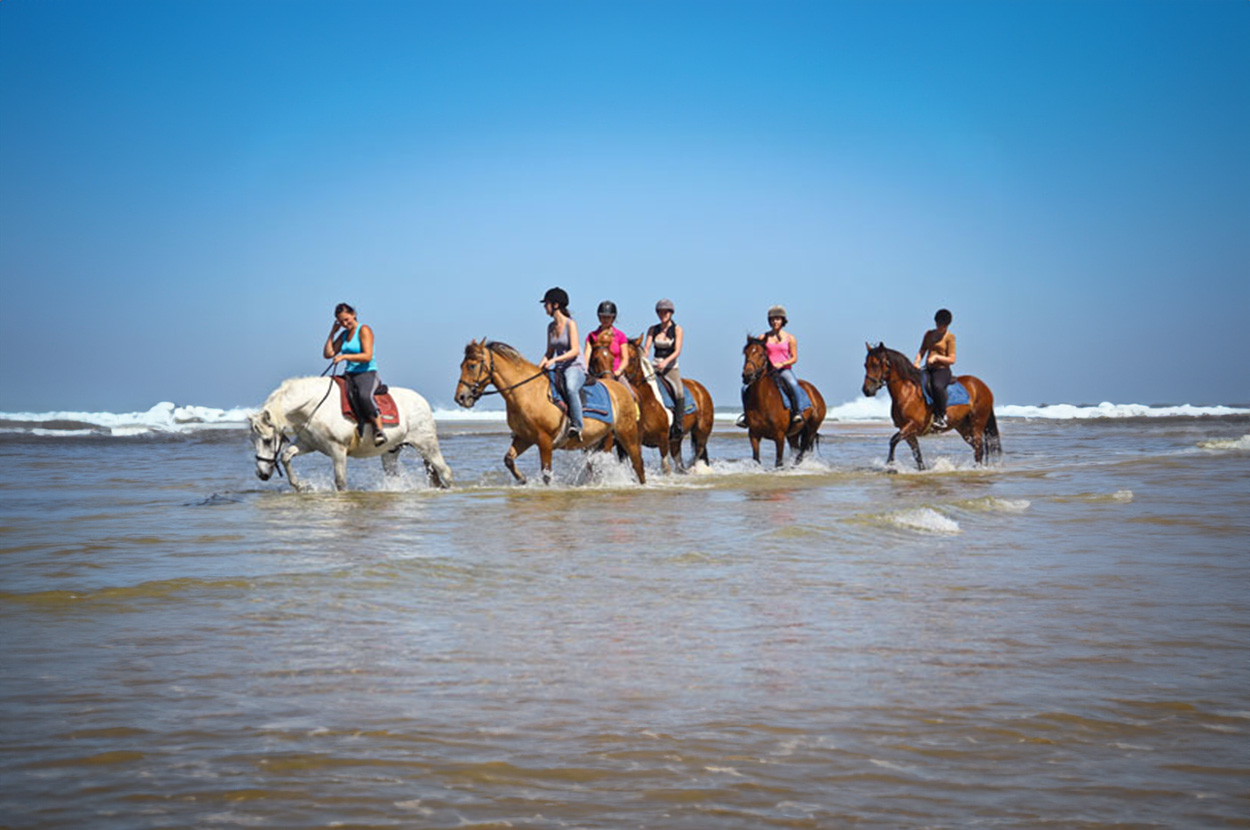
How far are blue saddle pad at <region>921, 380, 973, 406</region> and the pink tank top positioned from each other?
2.47 meters

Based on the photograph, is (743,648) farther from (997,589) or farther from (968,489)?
(968,489)

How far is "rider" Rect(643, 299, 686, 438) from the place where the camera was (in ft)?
51.0

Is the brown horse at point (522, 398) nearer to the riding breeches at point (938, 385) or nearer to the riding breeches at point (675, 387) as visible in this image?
the riding breeches at point (675, 387)

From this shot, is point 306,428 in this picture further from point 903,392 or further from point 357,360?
point 903,392

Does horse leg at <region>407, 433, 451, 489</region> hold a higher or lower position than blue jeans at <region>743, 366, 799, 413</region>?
lower

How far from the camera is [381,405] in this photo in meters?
13.1

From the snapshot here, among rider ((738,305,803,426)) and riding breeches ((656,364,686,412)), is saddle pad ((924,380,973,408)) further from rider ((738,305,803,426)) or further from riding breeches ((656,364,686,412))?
riding breeches ((656,364,686,412))

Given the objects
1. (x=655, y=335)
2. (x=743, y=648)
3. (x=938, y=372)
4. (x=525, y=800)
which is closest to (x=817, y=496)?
(x=655, y=335)

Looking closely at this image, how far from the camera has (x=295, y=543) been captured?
8.59 metres

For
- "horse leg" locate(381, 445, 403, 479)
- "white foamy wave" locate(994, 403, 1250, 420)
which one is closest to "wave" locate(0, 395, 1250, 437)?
"white foamy wave" locate(994, 403, 1250, 420)

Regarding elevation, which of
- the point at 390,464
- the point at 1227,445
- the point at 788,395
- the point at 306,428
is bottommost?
the point at 1227,445

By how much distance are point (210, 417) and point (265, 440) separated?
155 ft

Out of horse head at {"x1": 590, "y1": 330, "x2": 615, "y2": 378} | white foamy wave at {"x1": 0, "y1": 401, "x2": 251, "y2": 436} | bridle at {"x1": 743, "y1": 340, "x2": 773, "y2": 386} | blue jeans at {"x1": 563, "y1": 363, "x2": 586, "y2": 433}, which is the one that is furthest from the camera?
white foamy wave at {"x1": 0, "y1": 401, "x2": 251, "y2": 436}

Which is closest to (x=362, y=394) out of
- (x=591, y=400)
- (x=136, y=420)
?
(x=591, y=400)
